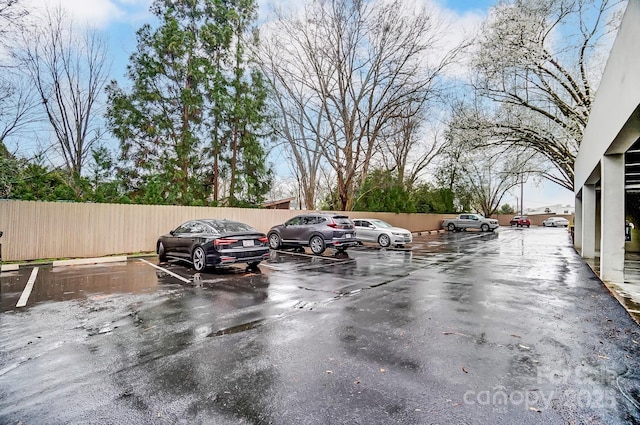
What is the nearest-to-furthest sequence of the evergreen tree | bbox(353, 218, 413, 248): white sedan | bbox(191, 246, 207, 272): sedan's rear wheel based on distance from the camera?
bbox(191, 246, 207, 272): sedan's rear wheel → bbox(353, 218, 413, 248): white sedan → the evergreen tree

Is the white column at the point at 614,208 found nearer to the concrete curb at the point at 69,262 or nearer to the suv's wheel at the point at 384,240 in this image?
the suv's wheel at the point at 384,240

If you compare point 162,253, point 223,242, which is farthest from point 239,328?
point 162,253

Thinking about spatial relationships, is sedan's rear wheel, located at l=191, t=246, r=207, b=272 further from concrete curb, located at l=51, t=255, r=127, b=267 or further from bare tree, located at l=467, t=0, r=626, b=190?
bare tree, located at l=467, t=0, r=626, b=190

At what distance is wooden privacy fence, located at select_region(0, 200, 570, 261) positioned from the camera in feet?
35.2

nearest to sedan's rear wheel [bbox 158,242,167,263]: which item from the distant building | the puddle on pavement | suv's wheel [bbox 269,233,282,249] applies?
suv's wheel [bbox 269,233,282,249]

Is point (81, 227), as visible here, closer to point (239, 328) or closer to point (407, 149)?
point (239, 328)

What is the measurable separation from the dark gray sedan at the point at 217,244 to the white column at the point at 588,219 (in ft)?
39.8

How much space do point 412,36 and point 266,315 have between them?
20291mm

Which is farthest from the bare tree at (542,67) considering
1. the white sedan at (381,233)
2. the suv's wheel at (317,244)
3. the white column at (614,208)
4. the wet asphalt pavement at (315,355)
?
the wet asphalt pavement at (315,355)

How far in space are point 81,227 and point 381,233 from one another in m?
12.9

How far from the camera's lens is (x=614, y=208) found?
8102mm

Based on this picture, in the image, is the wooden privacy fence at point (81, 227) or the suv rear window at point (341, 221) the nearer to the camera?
the wooden privacy fence at point (81, 227)

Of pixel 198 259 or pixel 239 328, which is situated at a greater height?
pixel 198 259

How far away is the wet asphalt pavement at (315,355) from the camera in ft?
9.28
